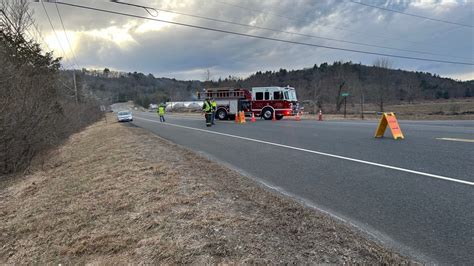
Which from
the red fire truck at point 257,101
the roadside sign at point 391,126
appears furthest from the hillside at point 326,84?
the roadside sign at point 391,126

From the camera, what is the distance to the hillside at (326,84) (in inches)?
2404

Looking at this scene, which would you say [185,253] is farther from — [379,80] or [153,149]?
[379,80]

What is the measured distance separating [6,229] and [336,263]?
17.1 ft

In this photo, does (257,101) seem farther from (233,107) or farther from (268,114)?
(233,107)

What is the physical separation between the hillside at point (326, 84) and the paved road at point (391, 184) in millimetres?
31022

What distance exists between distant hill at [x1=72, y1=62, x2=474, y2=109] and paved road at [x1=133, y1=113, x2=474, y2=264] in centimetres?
3118

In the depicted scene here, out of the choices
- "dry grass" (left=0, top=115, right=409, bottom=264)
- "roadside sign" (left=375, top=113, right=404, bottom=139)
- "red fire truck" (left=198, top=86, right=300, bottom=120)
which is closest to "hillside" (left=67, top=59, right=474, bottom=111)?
"red fire truck" (left=198, top=86, right=300, bottom=120)

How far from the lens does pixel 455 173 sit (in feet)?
19.5

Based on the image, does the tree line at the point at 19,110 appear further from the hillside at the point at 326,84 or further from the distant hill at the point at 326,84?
the distant hill at the point at 326,84

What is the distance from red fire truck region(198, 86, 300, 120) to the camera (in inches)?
1106

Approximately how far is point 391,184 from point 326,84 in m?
61.9

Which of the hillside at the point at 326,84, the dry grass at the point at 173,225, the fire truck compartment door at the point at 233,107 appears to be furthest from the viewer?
the hillside at the point at 326,84

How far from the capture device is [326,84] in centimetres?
6419

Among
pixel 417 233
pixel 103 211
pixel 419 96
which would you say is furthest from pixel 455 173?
pixel 419 96
